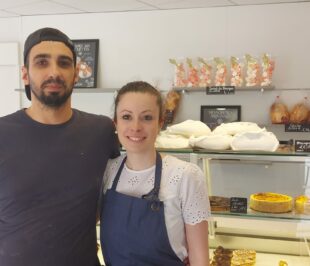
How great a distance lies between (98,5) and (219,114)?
1617 mm

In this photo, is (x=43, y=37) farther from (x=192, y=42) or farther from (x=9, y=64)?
(x=9, y=64)

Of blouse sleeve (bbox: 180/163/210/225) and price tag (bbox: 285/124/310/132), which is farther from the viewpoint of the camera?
price tag (bbox: 285/124/310/132)

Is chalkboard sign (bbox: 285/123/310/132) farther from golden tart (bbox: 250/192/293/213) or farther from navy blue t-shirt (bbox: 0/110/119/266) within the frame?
navy blue t-shirt (bbox: 0/110/119/266)

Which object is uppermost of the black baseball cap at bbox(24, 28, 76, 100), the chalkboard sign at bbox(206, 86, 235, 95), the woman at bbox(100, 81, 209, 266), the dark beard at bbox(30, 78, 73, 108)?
the black baseball cap at bbox(24, 28, 76, 100)

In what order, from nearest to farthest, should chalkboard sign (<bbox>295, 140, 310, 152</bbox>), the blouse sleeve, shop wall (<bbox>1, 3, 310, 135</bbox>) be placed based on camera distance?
1. the blouse sleeve
2. chalkboard sign (<bbox>295, 140, 310, 152</bbox>)
3. shop wall (<bbox>1, 3, 310, 135</bbox>)

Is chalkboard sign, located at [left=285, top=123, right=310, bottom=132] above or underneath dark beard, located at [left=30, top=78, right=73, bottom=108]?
underneath

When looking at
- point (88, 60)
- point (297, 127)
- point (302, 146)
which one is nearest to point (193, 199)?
point (302, 146)

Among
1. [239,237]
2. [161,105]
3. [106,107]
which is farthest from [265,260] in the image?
[106,107]

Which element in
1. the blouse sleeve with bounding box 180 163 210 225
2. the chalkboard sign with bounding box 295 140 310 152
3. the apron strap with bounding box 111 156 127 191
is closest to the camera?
the blouse sleeve with bounding box 180 163 210 225

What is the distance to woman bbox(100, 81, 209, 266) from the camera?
1.44 metres

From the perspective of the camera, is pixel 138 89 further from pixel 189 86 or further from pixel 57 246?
Answer: pixel 189 86

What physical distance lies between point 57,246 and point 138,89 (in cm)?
62

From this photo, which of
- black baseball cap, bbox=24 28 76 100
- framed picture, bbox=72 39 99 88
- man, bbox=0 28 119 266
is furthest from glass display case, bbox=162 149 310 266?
framed picture, bbox=72 39 99 88

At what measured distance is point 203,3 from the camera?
403 centimetres
